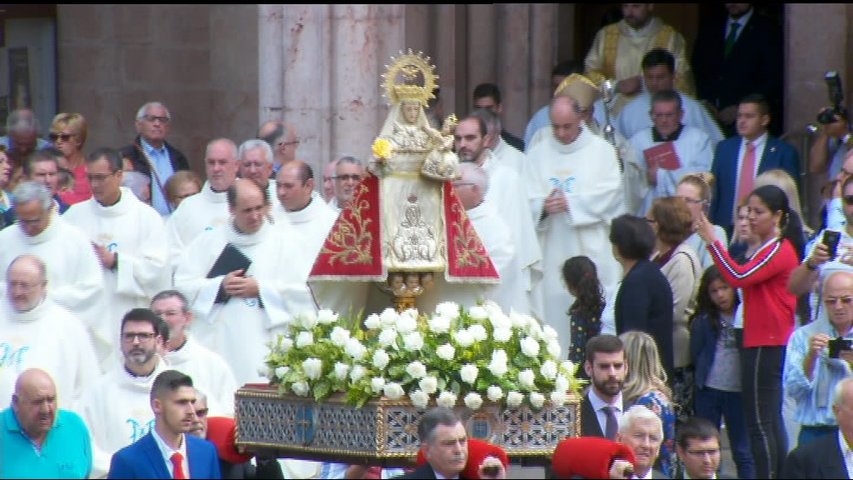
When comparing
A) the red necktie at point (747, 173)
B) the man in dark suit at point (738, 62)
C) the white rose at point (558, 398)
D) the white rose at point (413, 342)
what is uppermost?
the man in dark suit at point (738, 62)

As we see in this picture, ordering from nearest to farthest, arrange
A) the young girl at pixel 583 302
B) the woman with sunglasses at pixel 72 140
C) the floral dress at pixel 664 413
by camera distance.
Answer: the floral dress at pixel 664 413
the young girl at pixel 583 302
the woman with sunglasses at pixel 72 140

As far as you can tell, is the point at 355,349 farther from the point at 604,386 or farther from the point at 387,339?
the point at 604,386

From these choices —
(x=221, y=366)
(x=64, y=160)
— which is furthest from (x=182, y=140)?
(x=221, y=366)

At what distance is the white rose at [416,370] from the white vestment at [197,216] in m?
4.50

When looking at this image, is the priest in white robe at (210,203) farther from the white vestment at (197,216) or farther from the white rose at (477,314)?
the white rose at (477,314)

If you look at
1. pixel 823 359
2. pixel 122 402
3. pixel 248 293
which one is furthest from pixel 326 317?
pixel 248 293

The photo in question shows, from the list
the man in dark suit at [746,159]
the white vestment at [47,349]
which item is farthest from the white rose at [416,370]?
the man in dark suit at [746,159]

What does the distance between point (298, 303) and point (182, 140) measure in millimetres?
3754

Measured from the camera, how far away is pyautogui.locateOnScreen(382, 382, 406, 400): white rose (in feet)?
31.6

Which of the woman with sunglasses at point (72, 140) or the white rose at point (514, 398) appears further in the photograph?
the woman with sunglasses at point (72, 140)

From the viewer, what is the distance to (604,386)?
10867mm

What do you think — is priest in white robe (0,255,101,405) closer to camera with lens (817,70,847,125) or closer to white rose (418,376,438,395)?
white rose (418,376,438,395)

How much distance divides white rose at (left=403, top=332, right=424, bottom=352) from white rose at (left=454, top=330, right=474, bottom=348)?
0.14m

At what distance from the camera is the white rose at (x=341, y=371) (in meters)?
9.72
